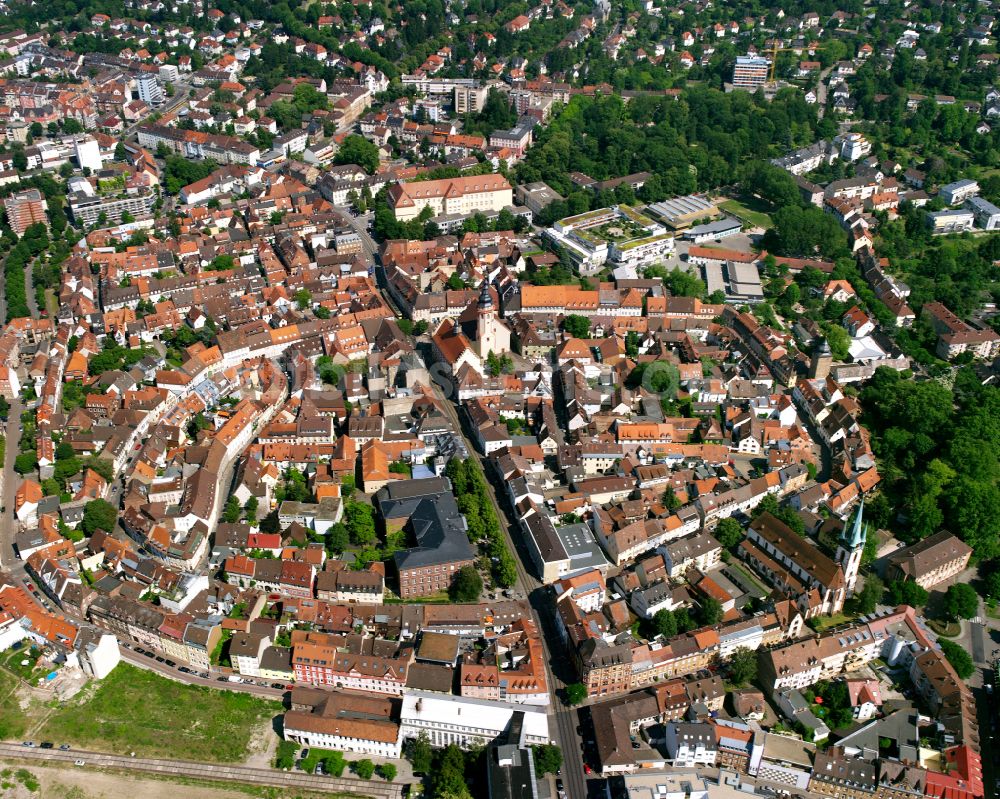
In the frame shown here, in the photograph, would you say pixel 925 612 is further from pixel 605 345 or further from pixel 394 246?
pixel 394 246

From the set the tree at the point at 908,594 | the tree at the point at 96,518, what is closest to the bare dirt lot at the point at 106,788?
the tree at the point at 96,518

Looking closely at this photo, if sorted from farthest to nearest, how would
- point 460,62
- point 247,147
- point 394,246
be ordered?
point 460,62 < point 247,147 < point 394,246

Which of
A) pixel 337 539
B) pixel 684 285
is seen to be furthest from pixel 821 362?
pixel 337 539

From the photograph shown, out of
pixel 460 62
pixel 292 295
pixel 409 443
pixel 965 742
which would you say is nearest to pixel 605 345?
pixel 409 443

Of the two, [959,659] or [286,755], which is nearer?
[286,755]

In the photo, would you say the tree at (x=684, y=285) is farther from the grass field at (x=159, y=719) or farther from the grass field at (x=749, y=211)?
the grass field at (x=159, y=719)

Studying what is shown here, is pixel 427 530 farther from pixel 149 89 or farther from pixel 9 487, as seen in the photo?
pixel 149 89
